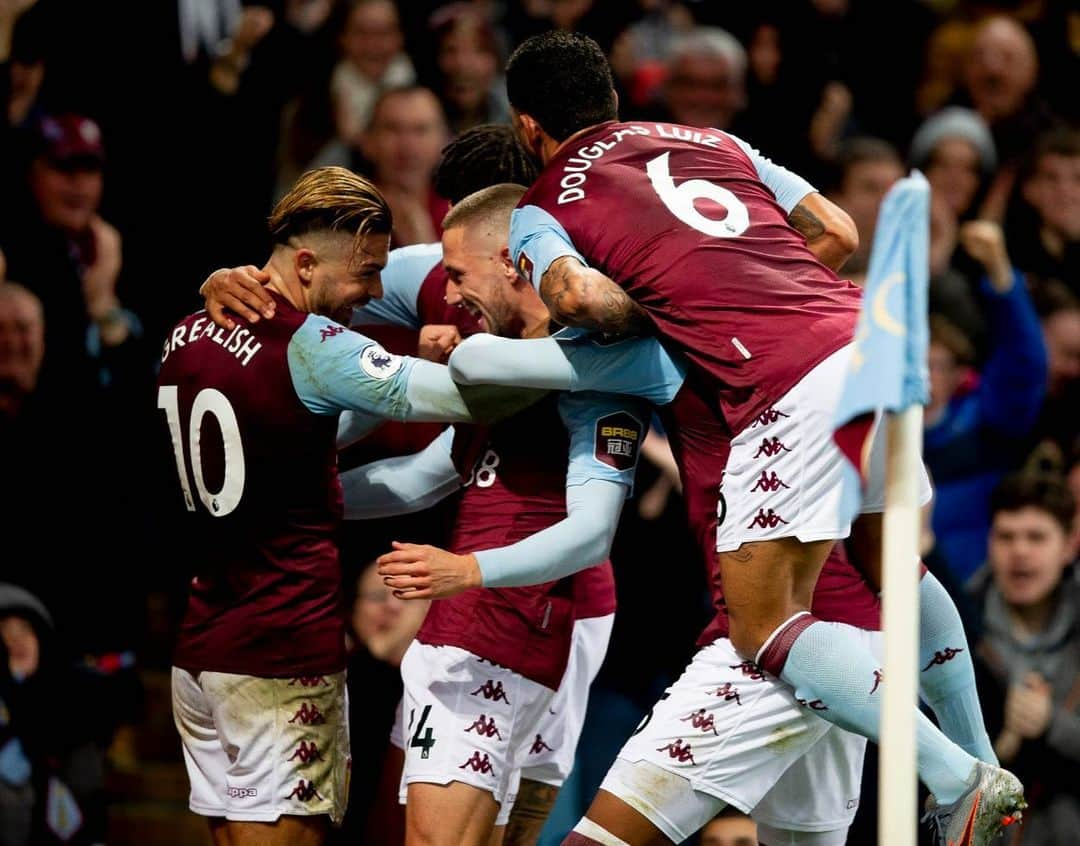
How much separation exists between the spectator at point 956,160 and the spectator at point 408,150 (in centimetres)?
265

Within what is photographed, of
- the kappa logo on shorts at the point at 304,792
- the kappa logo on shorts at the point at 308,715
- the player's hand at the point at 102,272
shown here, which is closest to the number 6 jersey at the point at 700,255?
the kappa logo on shorts at the point at 308,715

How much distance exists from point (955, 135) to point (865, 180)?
749 millimetres

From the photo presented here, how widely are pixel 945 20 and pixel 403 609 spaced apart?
623cm

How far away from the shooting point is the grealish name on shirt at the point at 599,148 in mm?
4457

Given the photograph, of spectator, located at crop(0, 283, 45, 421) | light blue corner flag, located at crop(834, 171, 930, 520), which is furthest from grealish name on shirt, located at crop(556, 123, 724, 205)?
spectator, located at crop(0, 283, 45, 421)

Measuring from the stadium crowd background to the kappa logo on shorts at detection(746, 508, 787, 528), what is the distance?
1.87 meters

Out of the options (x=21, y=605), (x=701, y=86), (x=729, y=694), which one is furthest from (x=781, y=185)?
(x=701, y=86)

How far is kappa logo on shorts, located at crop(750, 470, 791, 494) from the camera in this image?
13.9ft

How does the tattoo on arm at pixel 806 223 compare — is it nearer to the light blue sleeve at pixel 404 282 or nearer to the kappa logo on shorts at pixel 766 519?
the kappa logo on shorts at pixel 766 519

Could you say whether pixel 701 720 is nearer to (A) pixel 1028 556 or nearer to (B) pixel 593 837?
(B) pixel 593 837

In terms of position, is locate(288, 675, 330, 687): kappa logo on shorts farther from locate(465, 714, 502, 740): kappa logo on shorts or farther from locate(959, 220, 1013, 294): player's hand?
locate(959, 220, 1013, 294): player's hand

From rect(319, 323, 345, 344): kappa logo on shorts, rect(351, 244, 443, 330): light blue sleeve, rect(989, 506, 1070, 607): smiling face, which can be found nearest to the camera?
rect(319, 323, 345, 344): kappa logo on shorts

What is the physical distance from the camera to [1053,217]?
9234mm

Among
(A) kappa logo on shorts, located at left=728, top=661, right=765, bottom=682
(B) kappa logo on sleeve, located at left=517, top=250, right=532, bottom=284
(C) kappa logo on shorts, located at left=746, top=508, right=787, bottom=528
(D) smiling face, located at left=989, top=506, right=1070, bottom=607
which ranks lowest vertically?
(D) smiling face, located at left=989, top=506, right=1070, bottom=607
